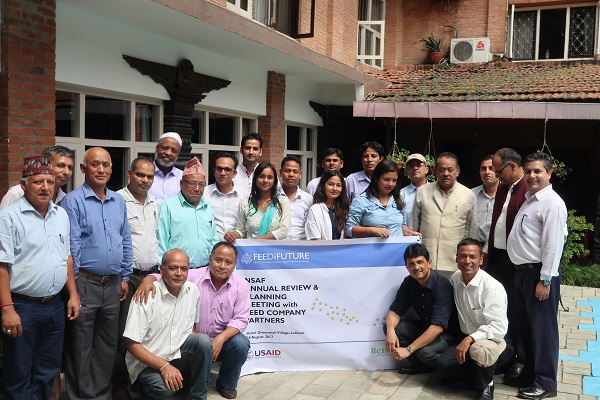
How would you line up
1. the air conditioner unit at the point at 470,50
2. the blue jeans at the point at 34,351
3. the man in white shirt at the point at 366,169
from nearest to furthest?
the blue jeans at the point at 34,351, the man in white shirt at the point at 366,169, the air conditioner unit at the point at 470,50

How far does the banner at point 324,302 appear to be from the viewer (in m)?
5.13

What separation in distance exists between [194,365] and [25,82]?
121 inches

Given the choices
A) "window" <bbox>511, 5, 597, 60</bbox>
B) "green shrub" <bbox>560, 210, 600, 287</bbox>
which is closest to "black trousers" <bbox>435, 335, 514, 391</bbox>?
"green shrub" <bbox>560, 210, 600, 287</bbox>

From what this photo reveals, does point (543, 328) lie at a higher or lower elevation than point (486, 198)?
lower

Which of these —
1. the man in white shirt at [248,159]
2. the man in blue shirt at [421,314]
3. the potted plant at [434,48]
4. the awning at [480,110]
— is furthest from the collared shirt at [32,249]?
the potted plant at [434,48]

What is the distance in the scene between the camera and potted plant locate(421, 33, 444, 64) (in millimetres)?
15531

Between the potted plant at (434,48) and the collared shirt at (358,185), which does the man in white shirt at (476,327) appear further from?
the potted plant at (434,48)

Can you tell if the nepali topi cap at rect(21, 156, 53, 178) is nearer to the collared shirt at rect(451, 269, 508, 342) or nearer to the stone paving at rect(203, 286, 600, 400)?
the stone paving at rect(203, 286, 600, 400)

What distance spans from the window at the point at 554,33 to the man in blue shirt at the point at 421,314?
12.1 metres

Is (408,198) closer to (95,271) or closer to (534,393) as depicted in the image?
(534,393)

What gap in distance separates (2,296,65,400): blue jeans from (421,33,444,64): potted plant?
1346 cm

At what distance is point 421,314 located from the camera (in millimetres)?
4953

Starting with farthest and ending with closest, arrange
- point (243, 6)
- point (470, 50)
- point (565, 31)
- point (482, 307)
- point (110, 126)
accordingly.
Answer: point (470, 50)
point (565, 31)
point (243, 6)
point (110, 126)
point (482, 307)

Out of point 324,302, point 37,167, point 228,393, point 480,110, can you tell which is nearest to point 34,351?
point 37,167
